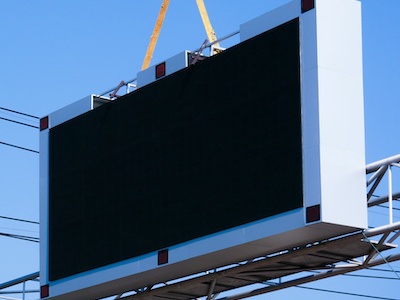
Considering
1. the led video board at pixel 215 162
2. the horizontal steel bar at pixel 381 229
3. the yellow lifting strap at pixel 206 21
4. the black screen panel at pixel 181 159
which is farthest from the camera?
the yellow lifting strap at pixel 206 21

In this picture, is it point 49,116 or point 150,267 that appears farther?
point 49,116

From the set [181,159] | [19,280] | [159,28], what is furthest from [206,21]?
[181,159]

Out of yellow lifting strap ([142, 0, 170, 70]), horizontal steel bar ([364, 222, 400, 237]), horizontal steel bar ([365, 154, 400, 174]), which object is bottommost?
horizontal steel bar ([364, 222, 400, 237])

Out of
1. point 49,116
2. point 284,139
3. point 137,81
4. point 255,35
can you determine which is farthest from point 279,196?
point 49,116

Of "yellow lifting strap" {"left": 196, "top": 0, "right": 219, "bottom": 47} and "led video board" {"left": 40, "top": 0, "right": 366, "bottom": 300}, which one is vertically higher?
"yellow lifting strap" {"left": 196, "top": 0, "right": 219, "bottom": 47}

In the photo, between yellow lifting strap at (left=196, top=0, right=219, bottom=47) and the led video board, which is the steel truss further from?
yellow lifting strap at (left=196, top=0, right=219, bottom=47)

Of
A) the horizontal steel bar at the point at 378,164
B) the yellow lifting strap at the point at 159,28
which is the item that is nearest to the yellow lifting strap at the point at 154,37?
the yellow lifting strap at the point at 159,28

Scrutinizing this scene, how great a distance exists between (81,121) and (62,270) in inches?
113

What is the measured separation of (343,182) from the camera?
25.1 meters

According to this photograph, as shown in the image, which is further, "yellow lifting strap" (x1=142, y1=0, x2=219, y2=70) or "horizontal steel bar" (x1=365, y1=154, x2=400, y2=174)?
"yellow lifting strap" (x1=142, y1=0, x2=219, y2=70)

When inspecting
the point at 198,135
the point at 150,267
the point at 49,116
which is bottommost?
the point at 150,267

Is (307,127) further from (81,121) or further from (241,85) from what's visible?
(81,121)

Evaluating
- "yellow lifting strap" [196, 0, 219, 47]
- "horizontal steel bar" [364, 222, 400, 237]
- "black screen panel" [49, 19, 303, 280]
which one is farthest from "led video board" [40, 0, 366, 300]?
"yellow lifting strap" [196, 0, 219, 47]

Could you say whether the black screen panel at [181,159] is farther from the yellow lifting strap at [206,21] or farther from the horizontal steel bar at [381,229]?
the yellow lifting strap at [206,21]
